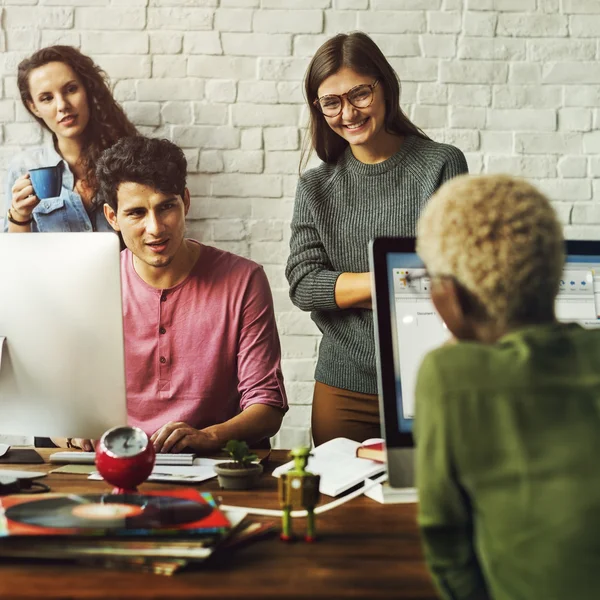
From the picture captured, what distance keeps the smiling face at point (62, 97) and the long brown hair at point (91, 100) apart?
17 mm

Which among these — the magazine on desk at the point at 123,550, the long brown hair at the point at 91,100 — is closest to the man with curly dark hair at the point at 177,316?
the long brown hair at the point at 91,100

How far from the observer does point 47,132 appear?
9.35 ft

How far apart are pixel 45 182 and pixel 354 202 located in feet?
3.26

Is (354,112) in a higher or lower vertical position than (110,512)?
higher

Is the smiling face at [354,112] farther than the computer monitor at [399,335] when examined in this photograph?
Yes

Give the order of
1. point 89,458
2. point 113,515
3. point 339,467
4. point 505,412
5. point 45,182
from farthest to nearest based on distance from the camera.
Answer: point 45,182
point 89,458
point 339,467
point 113,515
point 505,412

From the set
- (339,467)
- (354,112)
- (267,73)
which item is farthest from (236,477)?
(267,73)

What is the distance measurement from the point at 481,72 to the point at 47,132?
1587 millimetres

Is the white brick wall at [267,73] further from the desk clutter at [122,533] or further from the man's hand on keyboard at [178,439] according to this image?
the desk clutter at [122,533]

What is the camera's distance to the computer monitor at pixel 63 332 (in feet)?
4.70

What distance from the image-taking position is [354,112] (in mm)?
2162

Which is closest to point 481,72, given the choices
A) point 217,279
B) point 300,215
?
point 300,215

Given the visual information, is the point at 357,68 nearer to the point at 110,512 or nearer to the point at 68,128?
the point at 68,128

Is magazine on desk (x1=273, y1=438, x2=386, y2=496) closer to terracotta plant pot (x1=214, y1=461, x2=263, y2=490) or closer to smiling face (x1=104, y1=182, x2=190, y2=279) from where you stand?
terracotta plant pot (x1=214, y1=461, x2=263, y2=490)
